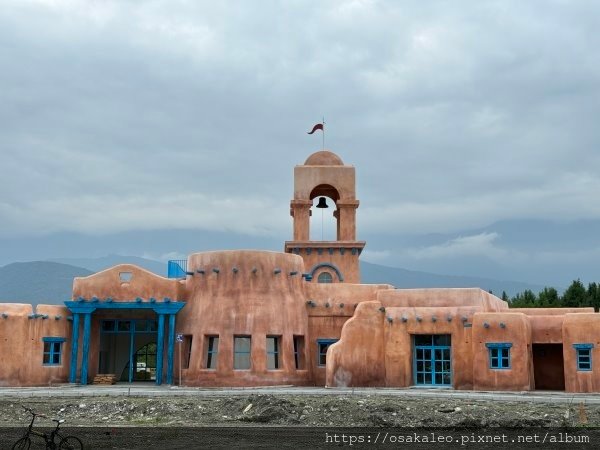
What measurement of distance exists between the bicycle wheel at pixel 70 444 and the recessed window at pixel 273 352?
15528 mm

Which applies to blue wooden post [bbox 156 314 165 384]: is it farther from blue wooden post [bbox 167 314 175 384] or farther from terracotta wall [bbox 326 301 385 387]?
terracotta wall [bbox 326 301 385 387]

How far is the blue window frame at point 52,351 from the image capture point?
3412cm

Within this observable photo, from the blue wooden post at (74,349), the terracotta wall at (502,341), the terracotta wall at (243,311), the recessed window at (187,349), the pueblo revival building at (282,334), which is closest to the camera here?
the terracotta wall at (502,341)

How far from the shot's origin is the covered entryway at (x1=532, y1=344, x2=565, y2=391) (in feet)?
111

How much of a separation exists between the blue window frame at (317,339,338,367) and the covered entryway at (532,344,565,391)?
903 cm

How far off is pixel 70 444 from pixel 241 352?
50.3ft

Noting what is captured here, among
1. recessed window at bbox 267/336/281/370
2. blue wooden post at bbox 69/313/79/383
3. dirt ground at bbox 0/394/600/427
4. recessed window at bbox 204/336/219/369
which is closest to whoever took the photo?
dirt ground at bbox 0/394/600/427

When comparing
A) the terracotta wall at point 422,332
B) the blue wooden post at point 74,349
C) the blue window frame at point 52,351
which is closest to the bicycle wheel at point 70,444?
the blue wooden post at point 74,349

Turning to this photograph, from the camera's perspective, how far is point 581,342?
1209 inches

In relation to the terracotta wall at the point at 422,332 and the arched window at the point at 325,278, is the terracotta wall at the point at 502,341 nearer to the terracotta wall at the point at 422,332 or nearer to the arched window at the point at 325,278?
the terracotta wall at the point at 422,332

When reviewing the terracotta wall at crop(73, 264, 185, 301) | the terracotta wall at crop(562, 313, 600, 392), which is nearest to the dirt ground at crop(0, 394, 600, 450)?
the terracotta wall at crop(562, 313, 600, 392)

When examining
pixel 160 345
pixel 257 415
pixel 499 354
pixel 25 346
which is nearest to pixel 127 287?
pixel 160 345

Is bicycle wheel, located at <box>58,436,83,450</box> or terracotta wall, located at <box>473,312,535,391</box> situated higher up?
terracotta wall, located at <box>473,312,535,391</box>

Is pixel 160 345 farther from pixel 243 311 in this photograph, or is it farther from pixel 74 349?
pixel 243 311
